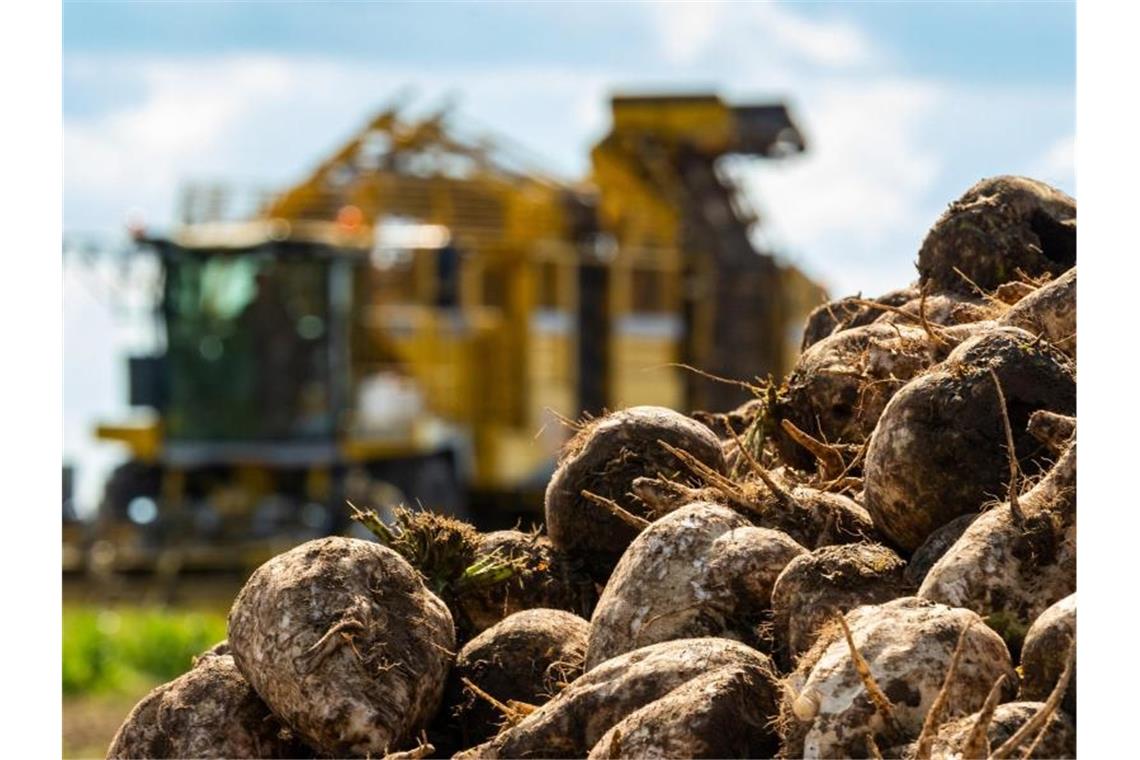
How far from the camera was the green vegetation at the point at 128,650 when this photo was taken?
51.0ft

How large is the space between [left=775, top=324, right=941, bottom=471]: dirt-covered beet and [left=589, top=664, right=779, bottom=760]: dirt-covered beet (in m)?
1.18

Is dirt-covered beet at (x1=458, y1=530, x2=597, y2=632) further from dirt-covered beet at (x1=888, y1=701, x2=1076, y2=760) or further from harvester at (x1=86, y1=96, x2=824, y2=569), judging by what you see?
harvester at (x1=86, y1=96, x2=824, y2=569)

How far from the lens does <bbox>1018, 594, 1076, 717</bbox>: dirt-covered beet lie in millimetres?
3588

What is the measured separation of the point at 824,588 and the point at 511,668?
860 millimetres

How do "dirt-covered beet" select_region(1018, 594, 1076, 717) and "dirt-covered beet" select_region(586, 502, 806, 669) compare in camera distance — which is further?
"dirt-covered beet" select_region(586, 502, 806, 669)

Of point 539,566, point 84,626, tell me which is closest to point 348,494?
point 84,626

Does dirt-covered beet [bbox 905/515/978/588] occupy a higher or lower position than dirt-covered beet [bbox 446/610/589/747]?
higher

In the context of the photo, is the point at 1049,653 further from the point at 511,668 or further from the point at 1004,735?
the point at 511,668

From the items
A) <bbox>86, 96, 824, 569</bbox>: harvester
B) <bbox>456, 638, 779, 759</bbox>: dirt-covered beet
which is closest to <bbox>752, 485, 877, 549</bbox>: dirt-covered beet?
<bbox>456, 638, 779, 759</bbox>: dirt-covered beet

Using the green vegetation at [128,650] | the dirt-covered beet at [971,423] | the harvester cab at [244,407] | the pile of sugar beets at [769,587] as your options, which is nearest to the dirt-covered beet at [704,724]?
the pile of sugar beets at [769,587]

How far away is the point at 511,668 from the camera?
15.1 feet

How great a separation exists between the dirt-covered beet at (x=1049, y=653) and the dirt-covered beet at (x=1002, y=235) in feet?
5.54

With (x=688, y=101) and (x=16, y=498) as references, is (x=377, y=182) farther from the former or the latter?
(x=16, y=498)

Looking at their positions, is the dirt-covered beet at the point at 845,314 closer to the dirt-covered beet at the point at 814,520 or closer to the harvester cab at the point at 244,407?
the dirt-covered beet at the point at 814,520
